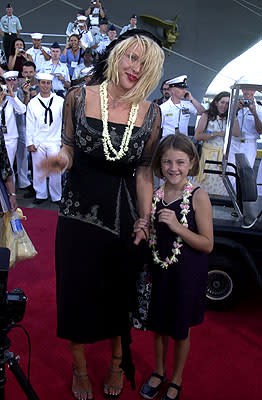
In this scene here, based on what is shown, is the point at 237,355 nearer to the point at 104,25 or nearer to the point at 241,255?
the point at 241,255

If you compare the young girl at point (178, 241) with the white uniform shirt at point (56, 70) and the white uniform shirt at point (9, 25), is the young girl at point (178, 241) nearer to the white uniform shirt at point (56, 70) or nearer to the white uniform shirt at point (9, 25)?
the white uniform shirt at point (56, 70)

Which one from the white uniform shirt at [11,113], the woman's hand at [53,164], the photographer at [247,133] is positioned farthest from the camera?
the white uniform shirt at [11,113]

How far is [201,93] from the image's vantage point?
12.9 meters

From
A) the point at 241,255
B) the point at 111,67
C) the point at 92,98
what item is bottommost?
the point at 241,255

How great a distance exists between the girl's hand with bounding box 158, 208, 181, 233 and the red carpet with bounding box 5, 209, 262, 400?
106cm

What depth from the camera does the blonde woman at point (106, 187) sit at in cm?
197

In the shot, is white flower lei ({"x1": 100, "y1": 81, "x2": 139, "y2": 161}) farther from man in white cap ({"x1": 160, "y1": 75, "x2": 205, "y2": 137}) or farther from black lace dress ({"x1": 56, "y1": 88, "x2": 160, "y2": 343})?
man in white cap ({"x1": 160, "y1": 75, "x2": 205, "y2": 137})

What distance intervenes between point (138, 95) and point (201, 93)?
37.5 ft

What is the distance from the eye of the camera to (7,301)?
1402 mm

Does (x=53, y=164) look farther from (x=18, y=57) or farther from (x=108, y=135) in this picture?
(x=18, y=57)

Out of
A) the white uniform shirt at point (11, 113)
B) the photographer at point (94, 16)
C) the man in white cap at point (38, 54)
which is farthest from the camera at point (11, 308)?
the photographer at point (94, 16)

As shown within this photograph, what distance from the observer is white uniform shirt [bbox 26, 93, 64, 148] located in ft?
18.3

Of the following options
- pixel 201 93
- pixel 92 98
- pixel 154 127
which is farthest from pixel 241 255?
pixel 201 93

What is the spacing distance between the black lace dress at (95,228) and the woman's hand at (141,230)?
0.08 m
